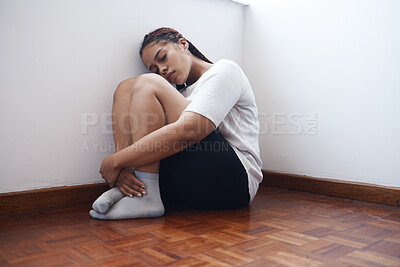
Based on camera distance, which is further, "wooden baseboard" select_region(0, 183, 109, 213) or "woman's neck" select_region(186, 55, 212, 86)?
"woman's neck" select_region(186, 55, 212, 86)

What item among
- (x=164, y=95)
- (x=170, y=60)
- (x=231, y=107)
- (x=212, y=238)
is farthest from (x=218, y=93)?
(x=212, y=238)

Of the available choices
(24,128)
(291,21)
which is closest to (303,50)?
(291,21)

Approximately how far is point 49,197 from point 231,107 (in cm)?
74

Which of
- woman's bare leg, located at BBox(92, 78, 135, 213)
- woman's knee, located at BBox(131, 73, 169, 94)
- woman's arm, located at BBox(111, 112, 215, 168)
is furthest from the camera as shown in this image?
woman's bare leg, located at BBox(92, 78, 135, 213)

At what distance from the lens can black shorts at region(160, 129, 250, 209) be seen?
1.12 m

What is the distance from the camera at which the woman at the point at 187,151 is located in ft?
3.49

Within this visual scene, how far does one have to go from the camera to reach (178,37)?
1.39 meters

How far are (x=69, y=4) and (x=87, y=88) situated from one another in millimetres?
316

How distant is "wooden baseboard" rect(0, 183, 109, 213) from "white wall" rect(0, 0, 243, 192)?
0.03m

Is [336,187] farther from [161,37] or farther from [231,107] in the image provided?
[161,37]

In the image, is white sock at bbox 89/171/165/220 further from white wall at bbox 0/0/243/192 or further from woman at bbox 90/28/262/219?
white wall at bbox 0/0/243/192

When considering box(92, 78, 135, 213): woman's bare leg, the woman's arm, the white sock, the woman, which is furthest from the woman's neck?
the white sock

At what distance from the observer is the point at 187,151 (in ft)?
3.71

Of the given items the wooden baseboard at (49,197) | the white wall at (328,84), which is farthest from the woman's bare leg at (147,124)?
the white wall at (328,84)
